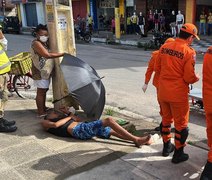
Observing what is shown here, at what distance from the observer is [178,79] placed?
3.96 meters

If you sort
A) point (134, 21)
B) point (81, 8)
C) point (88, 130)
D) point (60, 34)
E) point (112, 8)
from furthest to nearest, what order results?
point (81, 8)
point (112, 8)
point (134, 21)
point (60, 34)
point (88, 130)

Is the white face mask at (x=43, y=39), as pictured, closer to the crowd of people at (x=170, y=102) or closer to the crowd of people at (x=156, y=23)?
the crowd of people at (x=170, y=102)

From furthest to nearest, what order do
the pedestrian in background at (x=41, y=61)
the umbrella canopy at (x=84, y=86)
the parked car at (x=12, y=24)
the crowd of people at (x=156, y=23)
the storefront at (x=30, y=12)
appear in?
1. the storefront at (x=30, y=12)
2. the parked car at (x=12, y=24)
3. the crowd of people at (x=156, y=23)
4. the pedestrian in background at (x=41, y=61)
5. the umbrella canopy at (x=84, y=86)

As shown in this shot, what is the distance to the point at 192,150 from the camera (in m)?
4.56

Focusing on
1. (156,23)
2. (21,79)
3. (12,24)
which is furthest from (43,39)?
(12,24)

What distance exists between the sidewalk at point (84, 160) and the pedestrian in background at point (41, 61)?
936 millimetres

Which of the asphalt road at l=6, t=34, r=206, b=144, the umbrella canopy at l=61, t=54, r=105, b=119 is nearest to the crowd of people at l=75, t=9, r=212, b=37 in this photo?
the asphalt road at l=6, t=34, r=206, b=144

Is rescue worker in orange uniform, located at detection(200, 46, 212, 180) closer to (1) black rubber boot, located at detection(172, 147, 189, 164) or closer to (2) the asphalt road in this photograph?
(1) black rubber boot, located at detection(172, 147, 189, 164)

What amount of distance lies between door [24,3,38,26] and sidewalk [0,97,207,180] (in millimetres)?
34416

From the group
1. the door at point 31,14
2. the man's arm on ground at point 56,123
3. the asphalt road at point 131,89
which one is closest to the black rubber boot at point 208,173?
the asphalt road at point 131,89

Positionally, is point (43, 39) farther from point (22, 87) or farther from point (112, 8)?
point (112, 8)

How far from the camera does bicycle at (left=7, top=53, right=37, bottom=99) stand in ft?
23.2

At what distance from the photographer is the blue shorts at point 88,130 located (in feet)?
15.5

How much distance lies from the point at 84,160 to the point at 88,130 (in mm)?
645
